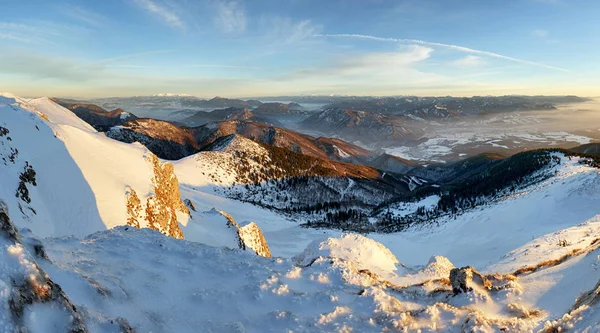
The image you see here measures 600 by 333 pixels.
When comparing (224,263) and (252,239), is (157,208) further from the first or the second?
(224,263)

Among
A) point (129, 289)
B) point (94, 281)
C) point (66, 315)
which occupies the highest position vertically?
point (66, 315)

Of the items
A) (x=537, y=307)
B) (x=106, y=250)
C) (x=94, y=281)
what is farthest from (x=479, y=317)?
(x=106, y=250)

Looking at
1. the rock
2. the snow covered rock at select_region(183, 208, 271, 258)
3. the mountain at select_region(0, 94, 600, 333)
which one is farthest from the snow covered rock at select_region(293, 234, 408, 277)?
the snow covered rock at select_region(183, 208, 271, 258)

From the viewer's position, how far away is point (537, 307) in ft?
55.3

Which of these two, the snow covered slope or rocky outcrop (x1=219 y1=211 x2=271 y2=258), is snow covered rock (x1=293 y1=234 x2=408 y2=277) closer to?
rocky outcrop (x1=219 y1=211 x2=271 y2=258)

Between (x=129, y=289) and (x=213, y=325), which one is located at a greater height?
(x=129, y=289)

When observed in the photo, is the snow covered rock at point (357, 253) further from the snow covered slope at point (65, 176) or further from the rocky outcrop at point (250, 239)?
the snow covered slope at point (65, 176)

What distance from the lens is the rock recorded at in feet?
57.5

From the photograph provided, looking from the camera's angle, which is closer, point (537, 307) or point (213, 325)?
point (213, 325)

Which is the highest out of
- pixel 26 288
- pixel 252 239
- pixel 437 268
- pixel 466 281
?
pixel 26 288

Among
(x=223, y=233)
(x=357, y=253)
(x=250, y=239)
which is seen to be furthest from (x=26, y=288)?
(x=250, y=239)

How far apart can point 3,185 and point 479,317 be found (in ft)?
120

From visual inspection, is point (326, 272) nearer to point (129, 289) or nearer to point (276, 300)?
point (276, 300)

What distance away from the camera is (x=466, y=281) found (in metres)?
17.6
